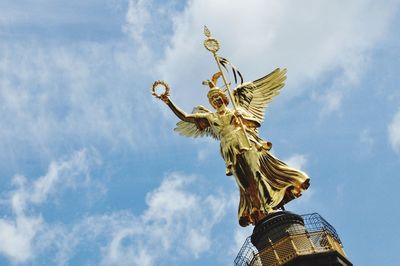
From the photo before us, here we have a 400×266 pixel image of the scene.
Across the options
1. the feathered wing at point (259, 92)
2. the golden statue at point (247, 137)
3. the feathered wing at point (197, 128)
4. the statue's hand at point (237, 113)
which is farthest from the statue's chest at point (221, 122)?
the feathered wing at point (259, 92)

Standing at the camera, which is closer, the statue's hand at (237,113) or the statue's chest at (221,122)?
the statue's chest at (221,122)

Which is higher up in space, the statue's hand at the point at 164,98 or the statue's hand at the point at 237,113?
the statue's hand at the point at 164,98

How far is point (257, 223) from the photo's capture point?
2114cm

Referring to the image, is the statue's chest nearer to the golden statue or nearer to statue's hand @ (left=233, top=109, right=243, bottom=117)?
the golden statue

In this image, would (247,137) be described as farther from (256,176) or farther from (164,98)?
(164,98)

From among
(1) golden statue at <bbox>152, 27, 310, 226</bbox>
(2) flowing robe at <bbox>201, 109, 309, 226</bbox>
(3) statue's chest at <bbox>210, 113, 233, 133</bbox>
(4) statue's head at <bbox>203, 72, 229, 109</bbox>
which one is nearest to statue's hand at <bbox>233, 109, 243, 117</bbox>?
(1) golden statue at <bbox>152, 27, 310, 226</bbox>

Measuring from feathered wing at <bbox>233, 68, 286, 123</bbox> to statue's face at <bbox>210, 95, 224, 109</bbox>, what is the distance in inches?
27.3

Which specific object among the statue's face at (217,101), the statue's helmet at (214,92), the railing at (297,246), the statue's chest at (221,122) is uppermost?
the statue's helmet at (214,92)

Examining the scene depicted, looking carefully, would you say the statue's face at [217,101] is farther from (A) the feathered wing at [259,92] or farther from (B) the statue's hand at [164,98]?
(B) the statue's hand at [164,98]

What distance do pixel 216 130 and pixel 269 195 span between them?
369 cm

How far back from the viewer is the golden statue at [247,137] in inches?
862

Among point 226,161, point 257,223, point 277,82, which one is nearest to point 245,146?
point 226,161

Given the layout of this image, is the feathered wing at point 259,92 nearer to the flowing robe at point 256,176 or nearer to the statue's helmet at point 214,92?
the statue's helmet at point 214,92

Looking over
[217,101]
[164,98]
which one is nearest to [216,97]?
[217,101]
